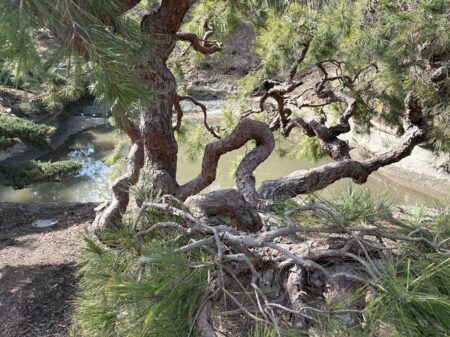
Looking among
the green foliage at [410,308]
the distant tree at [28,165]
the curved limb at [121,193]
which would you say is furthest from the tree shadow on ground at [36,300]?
the green foliage at [410,308]

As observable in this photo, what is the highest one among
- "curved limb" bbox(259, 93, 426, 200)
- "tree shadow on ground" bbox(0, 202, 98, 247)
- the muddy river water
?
"curved limb" bbox(259, 93, 426, 200)

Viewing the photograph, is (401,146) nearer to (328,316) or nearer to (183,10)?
(183,10)

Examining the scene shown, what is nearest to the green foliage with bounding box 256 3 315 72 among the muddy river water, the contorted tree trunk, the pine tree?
the pine tree

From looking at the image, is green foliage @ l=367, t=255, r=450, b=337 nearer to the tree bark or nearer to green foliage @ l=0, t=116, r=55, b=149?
the tree bark

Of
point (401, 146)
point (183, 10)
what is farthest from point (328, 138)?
point (183, 10)

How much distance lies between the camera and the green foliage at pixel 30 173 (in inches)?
139

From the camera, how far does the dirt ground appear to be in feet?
6.41

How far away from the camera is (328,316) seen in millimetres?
711

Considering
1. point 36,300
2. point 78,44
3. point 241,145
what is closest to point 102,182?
point 36,300

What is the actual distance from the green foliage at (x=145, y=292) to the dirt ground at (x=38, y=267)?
30.2 inches

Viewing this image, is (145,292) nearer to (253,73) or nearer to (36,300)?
(36,300)

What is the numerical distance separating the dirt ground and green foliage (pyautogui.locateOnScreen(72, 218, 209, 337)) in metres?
0.77

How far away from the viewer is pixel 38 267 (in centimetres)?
232

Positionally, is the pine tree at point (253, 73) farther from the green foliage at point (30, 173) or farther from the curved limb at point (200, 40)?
the green foliage at point (30, 173)
